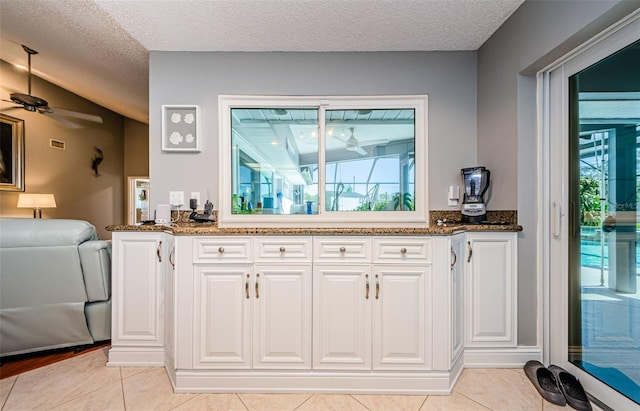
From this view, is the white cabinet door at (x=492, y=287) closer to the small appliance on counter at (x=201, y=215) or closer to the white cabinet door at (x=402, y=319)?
the white cabinet door at (x=402, y=319)

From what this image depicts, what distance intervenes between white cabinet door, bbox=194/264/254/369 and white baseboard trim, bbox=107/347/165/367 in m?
0.54

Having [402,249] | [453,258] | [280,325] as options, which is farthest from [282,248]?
[453,258]

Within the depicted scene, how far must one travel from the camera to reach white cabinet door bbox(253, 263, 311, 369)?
71.1 inches

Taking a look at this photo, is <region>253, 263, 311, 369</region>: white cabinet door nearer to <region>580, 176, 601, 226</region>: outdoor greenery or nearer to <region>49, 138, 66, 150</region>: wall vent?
<region>580, 176, 601, 226</region>: outdoor greenery

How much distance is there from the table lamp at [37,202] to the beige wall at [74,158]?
0.37 feet

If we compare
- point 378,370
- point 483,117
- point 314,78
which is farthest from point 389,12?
point 378,370

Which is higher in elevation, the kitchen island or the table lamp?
the table lamp

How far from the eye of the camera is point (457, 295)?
192 cm

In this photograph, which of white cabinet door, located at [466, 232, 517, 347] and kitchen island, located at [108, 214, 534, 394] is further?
white cabinet door, located at [466, 232, 517, 347]

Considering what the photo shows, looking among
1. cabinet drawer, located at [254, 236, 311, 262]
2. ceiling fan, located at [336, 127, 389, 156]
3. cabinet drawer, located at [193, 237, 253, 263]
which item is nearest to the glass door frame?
ceiling fan, located at [336, 127, 389, 156]

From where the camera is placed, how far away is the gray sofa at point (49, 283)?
207 centimetres

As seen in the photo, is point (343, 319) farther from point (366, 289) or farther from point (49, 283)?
point (49, 283)

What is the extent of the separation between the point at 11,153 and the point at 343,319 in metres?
4.98

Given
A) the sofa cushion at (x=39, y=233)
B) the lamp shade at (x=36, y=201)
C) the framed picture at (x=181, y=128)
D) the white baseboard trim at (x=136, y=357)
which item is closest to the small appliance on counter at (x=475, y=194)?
the framed picture at (x=181, y=128)
